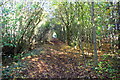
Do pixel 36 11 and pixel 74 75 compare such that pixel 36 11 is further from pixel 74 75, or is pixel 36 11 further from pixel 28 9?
pixel 74 75

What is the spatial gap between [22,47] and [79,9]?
2614mm

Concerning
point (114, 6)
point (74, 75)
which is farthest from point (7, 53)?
point (114, 6)

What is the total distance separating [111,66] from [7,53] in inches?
119

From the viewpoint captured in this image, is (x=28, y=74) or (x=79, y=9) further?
(x=79, y=9)

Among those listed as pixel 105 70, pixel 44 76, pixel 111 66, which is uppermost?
pixel 111 66

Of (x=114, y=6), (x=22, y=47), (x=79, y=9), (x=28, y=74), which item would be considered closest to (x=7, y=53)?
(x=22, y=47)

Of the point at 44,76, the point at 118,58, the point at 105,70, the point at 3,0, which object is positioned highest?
the point at 3,0

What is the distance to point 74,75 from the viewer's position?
265 cm

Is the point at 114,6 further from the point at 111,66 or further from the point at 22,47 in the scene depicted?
the point at 22,47

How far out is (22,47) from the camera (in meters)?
4.09

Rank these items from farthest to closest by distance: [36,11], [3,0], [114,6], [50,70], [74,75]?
[36,11] → [50,70] → [74,75] → [3,0] → [114,6]

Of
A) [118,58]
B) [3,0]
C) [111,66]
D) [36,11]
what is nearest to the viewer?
[118,58]

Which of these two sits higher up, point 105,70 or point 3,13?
point 3,13

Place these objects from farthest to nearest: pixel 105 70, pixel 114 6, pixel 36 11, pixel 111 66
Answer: pixel 36 11 < pixel 105 70 < pixel 111 66 < pixel 114 6
